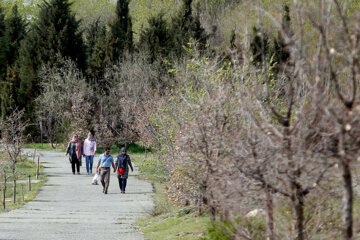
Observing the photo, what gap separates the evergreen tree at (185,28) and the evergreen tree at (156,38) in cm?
82

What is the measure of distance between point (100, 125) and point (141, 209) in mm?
27018

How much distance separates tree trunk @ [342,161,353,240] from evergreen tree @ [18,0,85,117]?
4614 centimetres

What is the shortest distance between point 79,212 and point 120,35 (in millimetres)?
39856

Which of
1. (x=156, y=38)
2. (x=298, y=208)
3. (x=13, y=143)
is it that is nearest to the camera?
(x=298, y=208)

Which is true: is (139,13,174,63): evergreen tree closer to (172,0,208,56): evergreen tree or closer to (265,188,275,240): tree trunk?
(172,0,208,56): evergreen tree

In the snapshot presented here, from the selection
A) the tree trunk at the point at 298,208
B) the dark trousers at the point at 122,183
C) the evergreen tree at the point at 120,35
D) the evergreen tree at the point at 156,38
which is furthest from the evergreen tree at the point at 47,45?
the tree trunk at the point at 298,208

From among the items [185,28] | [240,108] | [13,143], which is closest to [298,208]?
[240,108]

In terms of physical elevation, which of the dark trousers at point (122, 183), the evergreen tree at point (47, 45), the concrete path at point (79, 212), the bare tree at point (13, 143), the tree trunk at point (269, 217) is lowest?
the concrete path at point (79, 212)

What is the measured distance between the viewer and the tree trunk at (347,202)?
19.2ft

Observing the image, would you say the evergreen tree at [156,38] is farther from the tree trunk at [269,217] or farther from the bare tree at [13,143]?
the tree trunk at [269,217]

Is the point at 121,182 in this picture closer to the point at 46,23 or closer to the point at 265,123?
the point at 265,123

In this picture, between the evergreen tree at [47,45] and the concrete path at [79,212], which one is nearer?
the concrete path at [79,212]

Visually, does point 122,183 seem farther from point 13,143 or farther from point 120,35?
point 120,35

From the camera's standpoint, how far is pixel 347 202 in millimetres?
5895
